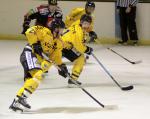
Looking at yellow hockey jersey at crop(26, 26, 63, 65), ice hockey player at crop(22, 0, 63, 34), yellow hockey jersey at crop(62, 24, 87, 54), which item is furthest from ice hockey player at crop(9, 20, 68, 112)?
ice hockey player at crop(22, 0, 63, 34)

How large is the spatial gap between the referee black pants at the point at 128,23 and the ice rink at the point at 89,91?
1.06m

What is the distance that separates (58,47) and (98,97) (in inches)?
28.8

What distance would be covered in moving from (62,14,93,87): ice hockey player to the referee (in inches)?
137

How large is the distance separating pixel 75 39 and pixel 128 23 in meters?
3.76

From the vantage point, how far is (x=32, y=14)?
20.8 ft

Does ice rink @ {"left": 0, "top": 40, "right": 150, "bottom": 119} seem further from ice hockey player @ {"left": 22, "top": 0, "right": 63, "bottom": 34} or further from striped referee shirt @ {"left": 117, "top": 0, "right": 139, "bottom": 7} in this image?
striped referee shirt @ {"left": 117, "top": 0, "right": 139, "bottom": 7}

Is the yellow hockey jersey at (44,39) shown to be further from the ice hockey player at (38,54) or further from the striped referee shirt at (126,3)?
the striped referee shirt at (126,3)

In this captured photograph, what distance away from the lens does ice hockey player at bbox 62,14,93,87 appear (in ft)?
16.7

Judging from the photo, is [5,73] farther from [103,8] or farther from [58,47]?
[103,8]

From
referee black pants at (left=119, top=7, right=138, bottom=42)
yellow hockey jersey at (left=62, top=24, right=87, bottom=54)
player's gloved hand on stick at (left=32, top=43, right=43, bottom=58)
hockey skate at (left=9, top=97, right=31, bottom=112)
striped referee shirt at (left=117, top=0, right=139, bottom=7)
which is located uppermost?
player's gloved hand on stick at (left=32, top=43, right=43, bottom=58)

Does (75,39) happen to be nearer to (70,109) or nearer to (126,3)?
(70,109)

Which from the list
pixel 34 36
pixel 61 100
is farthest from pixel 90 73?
pixel 34 36

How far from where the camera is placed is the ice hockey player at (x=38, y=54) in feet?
13.9

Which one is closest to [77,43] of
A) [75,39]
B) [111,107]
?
[75,39]
